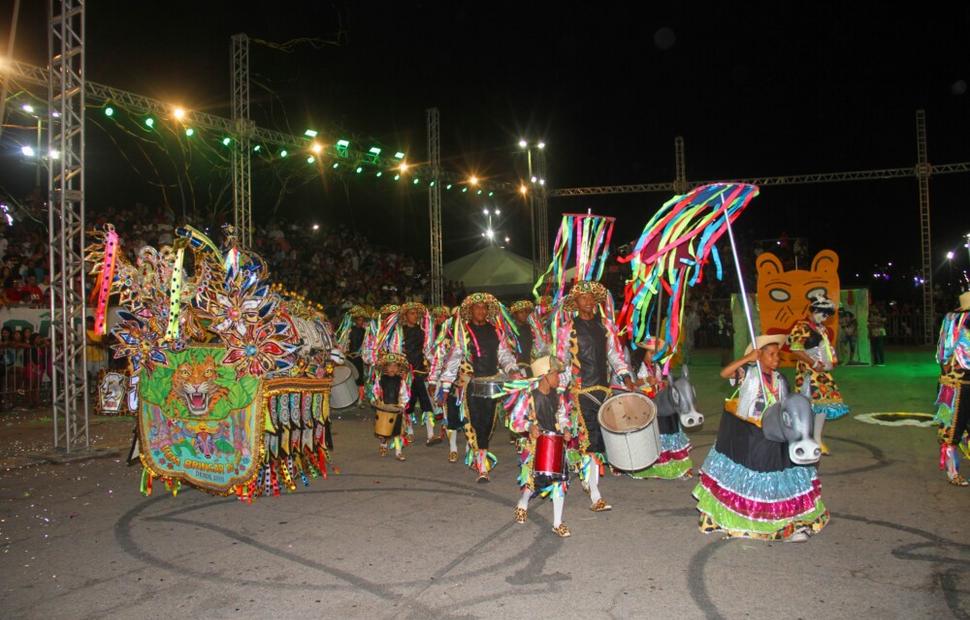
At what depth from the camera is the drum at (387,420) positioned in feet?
28.4

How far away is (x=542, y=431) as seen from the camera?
5.71 metres

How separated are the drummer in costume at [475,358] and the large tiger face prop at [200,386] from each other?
2.39 m

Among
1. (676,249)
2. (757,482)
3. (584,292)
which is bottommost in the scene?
(757,482)

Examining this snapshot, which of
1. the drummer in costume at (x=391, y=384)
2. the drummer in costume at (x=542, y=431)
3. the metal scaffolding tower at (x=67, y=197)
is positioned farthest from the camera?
the drummer in costume at (x=391, y=384)

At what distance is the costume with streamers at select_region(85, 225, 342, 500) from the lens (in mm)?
6629

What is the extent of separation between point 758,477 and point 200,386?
4.84m

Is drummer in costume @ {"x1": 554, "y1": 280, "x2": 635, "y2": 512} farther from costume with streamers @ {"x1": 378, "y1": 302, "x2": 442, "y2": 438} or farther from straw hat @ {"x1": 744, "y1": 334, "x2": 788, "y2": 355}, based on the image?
costume with streamers @ {"x1": 378, "y1": 302, "x2": 442, "y2": 438}

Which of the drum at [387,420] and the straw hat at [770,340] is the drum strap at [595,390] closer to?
the straw hat at [770,340]

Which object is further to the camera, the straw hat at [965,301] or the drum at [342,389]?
the drum at [342,389]

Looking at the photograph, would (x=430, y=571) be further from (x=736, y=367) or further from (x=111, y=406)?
(x=111, y=406)

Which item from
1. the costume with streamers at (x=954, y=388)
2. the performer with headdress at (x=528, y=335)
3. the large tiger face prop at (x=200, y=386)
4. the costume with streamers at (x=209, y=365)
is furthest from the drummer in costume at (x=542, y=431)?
the costume with streamers at (x=954, y=388)

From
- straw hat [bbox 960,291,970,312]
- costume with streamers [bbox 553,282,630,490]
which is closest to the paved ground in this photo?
costume with streamers [bbox 553,282,630,490]

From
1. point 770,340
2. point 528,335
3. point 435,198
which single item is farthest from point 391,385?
point 435,198

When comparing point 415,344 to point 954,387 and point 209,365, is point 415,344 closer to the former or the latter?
point 209,365
